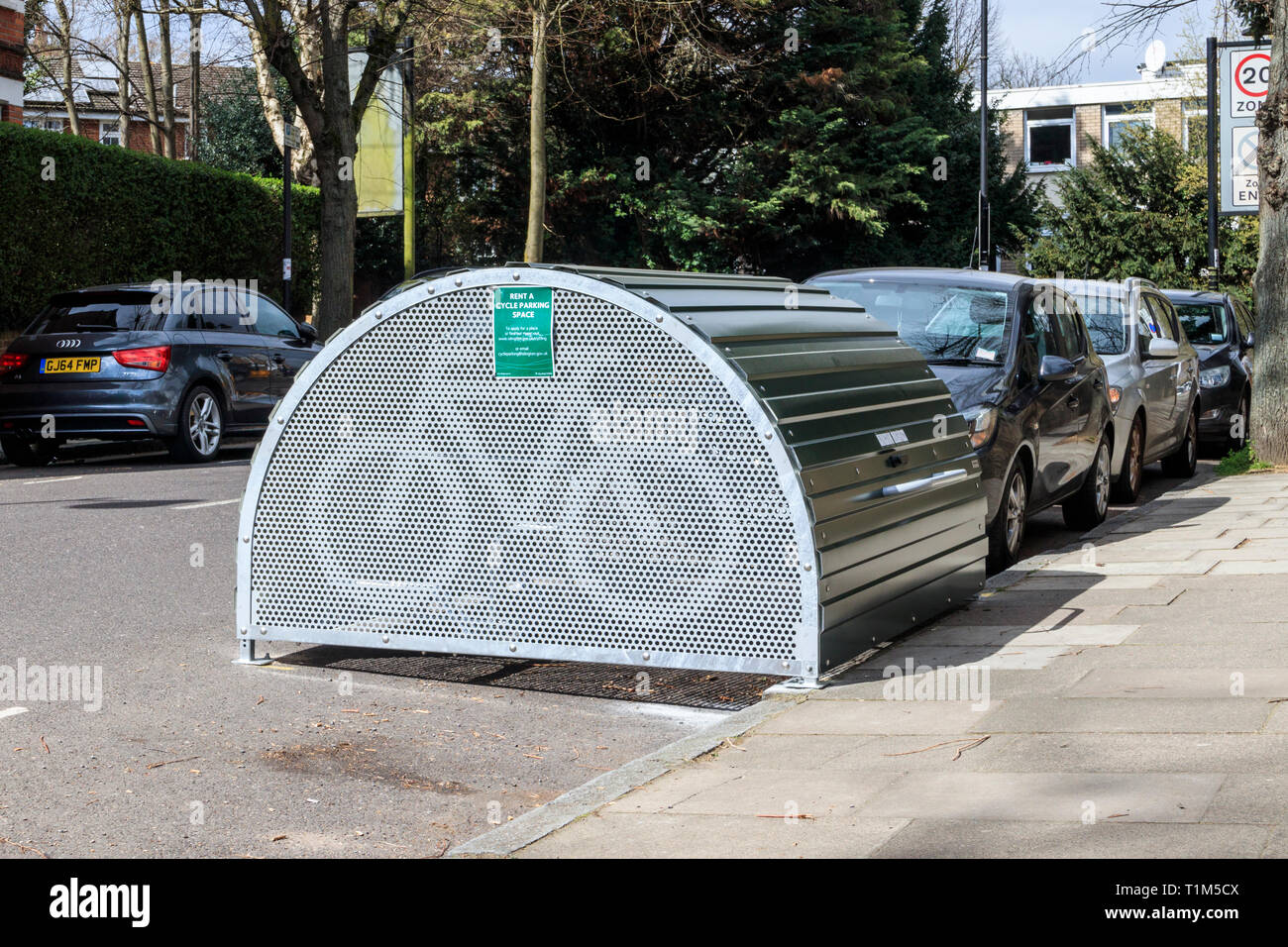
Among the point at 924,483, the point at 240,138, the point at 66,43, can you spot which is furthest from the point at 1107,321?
the point at 240,138

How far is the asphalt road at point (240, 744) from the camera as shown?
4672 mm

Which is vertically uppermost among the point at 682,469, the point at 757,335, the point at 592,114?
the point at 592,114

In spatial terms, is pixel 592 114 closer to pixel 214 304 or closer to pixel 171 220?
pixel 171 220

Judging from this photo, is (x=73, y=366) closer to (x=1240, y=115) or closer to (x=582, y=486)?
(x=582, y=486)

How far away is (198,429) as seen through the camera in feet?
52.6

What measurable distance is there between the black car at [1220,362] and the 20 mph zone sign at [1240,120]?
1.19 meters

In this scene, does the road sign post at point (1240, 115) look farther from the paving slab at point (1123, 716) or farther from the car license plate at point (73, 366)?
the paving slab at point (1123, 716)

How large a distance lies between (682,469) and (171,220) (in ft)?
66.6

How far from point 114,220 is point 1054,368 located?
1647 centimetres

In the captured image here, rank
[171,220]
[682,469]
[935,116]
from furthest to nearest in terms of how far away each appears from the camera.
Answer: [935,116], [171,220], [682,469]

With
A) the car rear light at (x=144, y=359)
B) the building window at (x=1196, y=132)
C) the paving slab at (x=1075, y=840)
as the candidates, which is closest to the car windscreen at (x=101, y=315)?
the car rear light at (x=144, y=359)

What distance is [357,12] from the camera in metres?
28.1

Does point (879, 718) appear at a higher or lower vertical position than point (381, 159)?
lower
